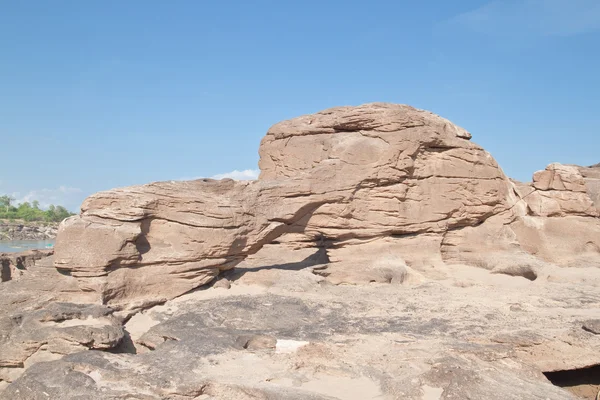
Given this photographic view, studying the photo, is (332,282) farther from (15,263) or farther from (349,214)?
(15,263)

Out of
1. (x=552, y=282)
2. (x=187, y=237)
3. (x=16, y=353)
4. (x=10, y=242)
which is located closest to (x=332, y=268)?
(x=187, y=237)

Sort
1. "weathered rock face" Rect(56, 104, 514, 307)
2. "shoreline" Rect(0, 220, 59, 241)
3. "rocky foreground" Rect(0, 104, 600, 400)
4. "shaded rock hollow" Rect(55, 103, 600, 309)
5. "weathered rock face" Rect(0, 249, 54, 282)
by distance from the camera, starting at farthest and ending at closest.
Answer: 1. "shoreline" Rect(0, 220, 59, 241)
2. "weathered rock face" Rect(0, 249, 54, 282)
3. "shaded rock hollow" Rect(55, 103, 600, 309)
4. "weathered rock face" Rect(56, 104, 514, 307)
5. "rocky foreground" Rect(0, 104, 600, 400)

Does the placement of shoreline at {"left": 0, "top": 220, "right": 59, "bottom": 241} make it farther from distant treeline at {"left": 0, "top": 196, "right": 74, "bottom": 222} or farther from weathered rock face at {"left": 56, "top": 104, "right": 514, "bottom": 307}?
weathered rock face at {"left": 56, "top": 104, "right": 514, "bottom": 307}

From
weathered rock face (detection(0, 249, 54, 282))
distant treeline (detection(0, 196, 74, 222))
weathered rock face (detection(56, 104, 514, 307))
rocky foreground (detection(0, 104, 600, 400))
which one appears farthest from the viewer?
distant treeline (detection(0, 196, 74, 222))

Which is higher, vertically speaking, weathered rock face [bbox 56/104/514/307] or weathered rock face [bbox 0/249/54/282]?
weathered rock face [bbox 56/104/514/307]

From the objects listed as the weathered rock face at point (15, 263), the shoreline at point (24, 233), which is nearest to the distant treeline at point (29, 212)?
the shoreline at point (24, 233)

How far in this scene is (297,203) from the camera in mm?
13125

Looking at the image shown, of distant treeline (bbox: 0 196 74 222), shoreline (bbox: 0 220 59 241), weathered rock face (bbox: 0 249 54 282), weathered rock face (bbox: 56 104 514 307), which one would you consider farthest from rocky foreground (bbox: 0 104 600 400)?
distant treeline (bbox: 0 196 74 222)

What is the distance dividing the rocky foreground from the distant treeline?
72665mm

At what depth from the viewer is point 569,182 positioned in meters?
15.6

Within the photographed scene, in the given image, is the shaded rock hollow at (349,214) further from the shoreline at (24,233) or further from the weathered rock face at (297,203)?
the shoreline at (24,233)

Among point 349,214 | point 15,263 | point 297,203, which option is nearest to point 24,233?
point 15,263

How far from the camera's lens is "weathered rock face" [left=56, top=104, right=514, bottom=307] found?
10984 mm

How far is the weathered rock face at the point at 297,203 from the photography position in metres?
11.0
